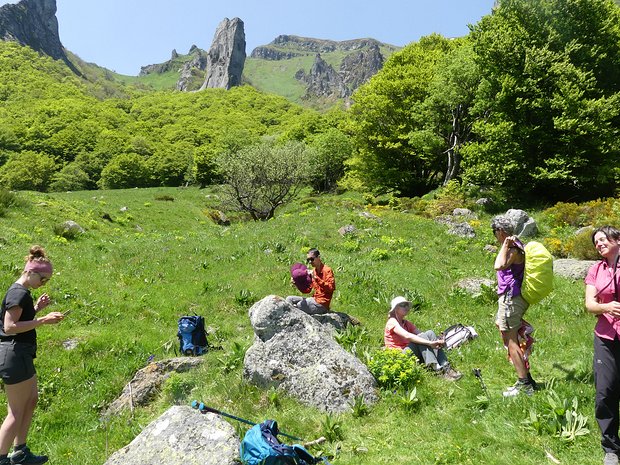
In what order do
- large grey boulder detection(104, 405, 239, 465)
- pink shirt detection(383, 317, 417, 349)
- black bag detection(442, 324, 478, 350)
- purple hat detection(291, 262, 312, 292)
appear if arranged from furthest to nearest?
purple hat detection(291, 262, 312, 292)
black bag detection(442, 324, 478, 350)
pink shirt detection(383, 317, 417, 349)
large grey boulder detection(104, 405, 239, 465)

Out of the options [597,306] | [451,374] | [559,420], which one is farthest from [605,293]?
[451,374]

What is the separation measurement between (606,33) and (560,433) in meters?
32.4

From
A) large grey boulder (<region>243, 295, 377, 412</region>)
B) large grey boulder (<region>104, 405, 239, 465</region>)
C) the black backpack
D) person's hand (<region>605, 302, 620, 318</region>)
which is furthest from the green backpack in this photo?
the black backpack

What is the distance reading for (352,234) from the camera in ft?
71.5

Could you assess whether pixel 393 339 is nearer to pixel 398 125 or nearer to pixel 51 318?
pixel 51 318

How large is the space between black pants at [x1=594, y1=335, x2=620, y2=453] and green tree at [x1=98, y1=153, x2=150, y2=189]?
84482 millimetres

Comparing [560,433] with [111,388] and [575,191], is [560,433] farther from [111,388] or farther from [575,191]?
[575,191]

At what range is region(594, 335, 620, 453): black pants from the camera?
4.66 m

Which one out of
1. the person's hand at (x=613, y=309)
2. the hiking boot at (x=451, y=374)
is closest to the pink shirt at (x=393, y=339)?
the hiking boot at (x=451, y=374)

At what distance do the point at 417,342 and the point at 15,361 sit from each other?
21.4 feet

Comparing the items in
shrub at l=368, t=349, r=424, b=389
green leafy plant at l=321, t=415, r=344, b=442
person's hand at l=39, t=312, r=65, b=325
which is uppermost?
person's hand at l=39, t=312, r=65, b=325

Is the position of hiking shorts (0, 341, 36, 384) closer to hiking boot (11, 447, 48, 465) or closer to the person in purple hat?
the person in purple hat

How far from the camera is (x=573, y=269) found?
14.7 m

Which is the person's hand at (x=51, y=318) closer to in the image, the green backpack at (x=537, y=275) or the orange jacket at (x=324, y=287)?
the orange jacket at (x=324, y=287)
